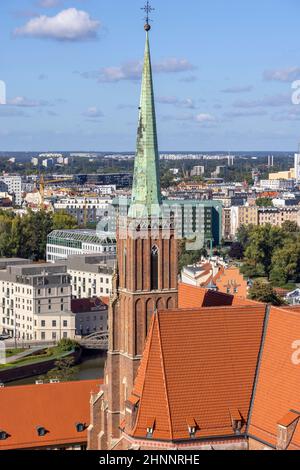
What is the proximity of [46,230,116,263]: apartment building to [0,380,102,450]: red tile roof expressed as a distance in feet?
130

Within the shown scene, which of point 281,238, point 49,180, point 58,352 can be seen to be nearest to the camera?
point 58,352

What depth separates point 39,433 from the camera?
28234 mm

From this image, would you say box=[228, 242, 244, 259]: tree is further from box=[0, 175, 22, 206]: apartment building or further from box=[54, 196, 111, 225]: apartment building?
box=[0, 175, 22, 206]: apartment building

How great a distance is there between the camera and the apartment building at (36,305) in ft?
166

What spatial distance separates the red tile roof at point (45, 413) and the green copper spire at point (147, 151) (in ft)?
20.6

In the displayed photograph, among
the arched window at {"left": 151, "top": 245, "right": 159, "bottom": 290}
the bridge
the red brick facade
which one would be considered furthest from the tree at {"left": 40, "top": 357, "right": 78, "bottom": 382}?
the arched window at {"left": 151, "top": 245, "right": 159, "bottom": 290}

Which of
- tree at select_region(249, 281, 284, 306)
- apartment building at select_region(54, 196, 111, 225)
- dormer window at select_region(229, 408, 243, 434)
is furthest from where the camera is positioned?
apartment building at select_region(54, 196, 111, 225)

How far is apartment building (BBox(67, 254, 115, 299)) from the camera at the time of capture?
58938 mm

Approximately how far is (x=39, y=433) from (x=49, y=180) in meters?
142

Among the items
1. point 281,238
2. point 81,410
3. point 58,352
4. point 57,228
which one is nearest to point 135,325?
point 81,410

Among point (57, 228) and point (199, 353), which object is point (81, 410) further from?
point (57, 228)

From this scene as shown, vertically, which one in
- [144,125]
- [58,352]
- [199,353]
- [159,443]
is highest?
[144,125]

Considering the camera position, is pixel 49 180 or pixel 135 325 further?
pixel 49 180

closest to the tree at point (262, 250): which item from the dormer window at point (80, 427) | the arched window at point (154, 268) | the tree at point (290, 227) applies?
the tree at point (290, 227)
